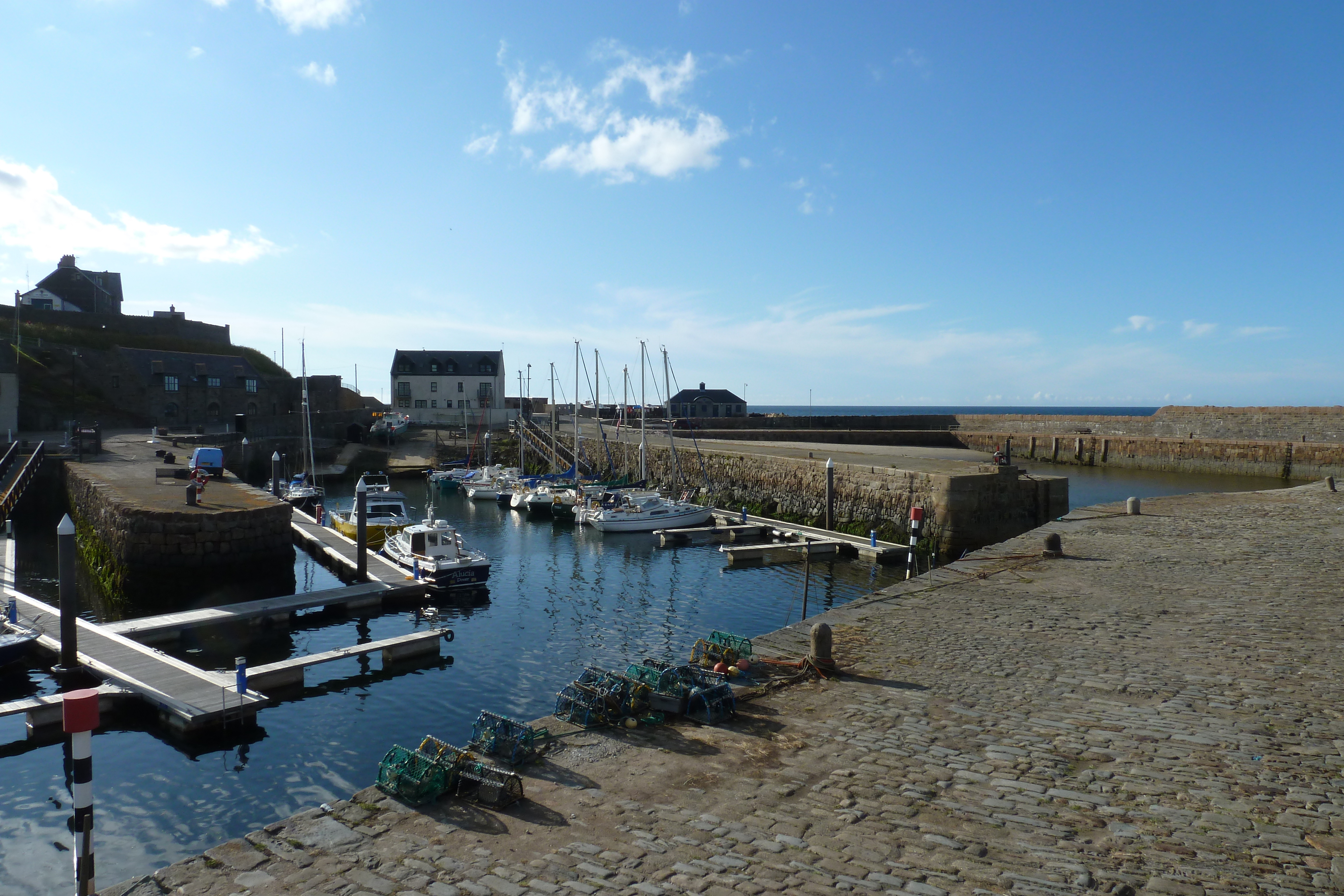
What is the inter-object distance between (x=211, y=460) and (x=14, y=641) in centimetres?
2222

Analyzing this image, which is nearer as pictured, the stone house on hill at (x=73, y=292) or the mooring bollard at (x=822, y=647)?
the mooring bollard at (x=822, y=647)

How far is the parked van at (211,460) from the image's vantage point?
3591 centimetres

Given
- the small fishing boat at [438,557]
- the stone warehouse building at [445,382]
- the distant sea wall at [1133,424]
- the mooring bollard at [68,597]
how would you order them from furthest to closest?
1. the stone warehouse building at [445,382]
2. the distant sea wall at [1133,424]
3. the small fishing boat at [438,557]
4. the mooring bollard at [68,597]

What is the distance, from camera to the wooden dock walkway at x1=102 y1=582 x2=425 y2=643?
18.4 metres

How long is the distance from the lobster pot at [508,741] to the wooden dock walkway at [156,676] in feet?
21.2

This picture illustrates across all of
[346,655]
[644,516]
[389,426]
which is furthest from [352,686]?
[389,426]

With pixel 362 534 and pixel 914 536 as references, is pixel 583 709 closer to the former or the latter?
pixel 362 534

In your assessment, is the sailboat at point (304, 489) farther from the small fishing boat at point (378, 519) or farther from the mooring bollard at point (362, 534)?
the mooring bollard at point (362, 534)

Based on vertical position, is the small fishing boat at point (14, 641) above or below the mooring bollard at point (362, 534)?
below

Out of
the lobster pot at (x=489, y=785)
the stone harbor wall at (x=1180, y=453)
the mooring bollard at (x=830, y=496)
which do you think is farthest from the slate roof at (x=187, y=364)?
the lobster pot at (x=489, y=785)

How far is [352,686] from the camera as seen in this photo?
1647 cm

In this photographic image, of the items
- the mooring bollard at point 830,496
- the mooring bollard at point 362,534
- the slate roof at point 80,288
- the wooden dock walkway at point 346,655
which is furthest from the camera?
the slate roof at point 80,288

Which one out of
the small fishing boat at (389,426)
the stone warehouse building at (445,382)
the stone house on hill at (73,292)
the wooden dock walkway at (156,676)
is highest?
the stone house on hill at (73,292)

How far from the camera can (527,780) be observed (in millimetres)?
8844
